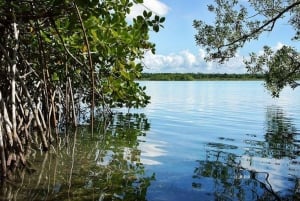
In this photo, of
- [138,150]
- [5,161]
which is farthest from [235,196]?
[138,150]

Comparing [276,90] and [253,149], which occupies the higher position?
[276,90]

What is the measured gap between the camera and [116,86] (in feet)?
26.0

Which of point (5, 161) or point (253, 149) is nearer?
point (5, 161)

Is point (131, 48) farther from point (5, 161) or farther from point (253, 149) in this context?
point (253, 149)

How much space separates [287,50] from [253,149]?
2.31 meters

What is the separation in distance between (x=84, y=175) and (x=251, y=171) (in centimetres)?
233

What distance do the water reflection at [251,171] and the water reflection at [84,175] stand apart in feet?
2.74

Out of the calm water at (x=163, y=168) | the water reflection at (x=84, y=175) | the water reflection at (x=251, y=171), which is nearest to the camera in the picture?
the water reflection at (x=84, y=175)

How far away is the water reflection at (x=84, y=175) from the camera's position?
4434mm

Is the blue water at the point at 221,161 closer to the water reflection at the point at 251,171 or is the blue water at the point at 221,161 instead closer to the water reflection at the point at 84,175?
the water reflection at the point at 251,171

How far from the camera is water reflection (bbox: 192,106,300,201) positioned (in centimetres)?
485

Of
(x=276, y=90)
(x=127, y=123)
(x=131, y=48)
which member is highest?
(x=131, y=48)

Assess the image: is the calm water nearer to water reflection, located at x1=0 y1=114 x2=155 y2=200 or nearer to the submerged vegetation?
water reflection, located at x1=0 y1=114 x2=155 y2=200

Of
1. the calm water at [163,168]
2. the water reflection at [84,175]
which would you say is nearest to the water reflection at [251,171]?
the calm water at [163,168]
